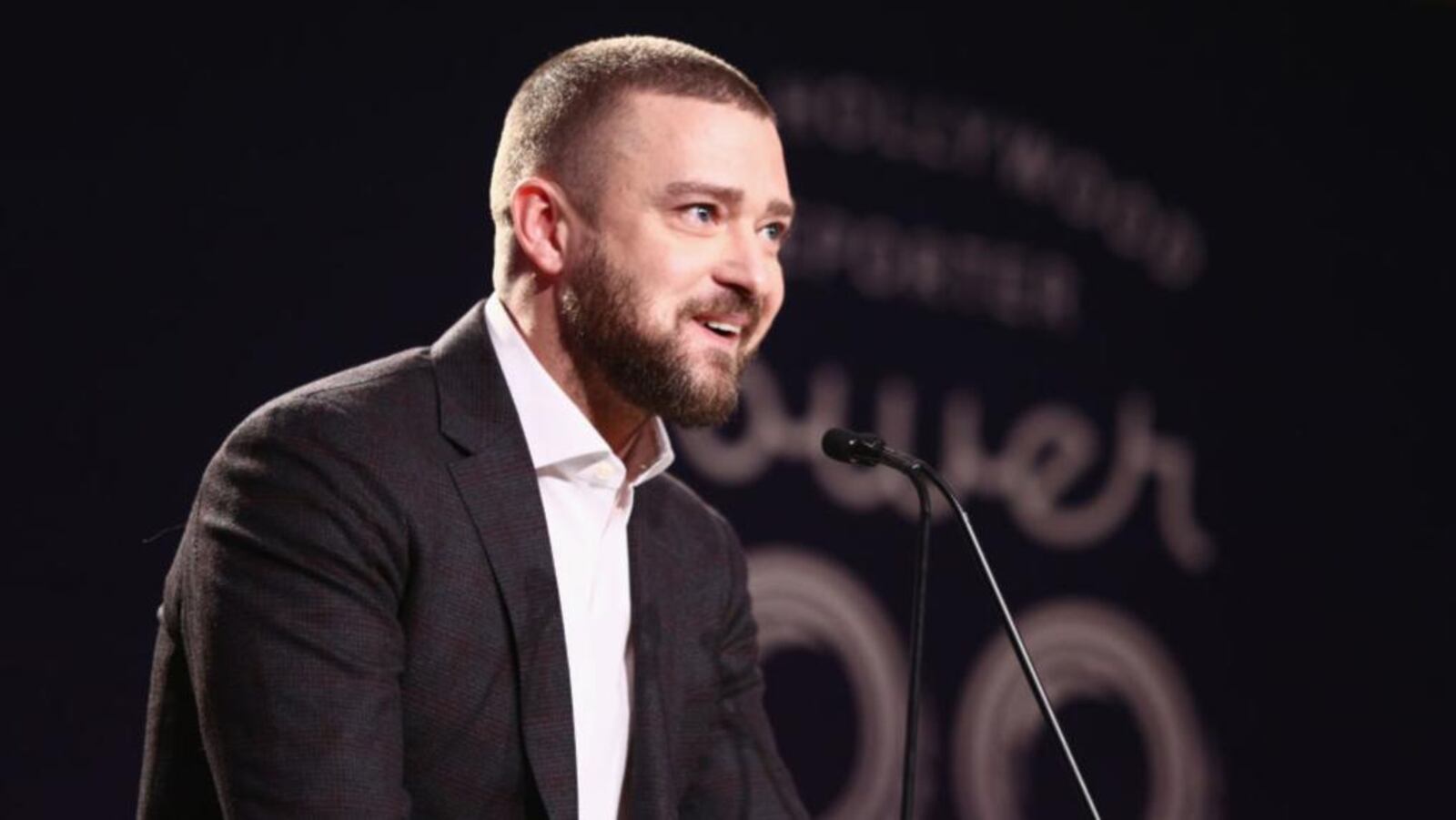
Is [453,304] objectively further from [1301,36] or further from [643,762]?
[1301,36]

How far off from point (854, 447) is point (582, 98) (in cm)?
54

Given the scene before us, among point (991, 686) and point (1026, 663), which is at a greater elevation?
point (1026, 663)

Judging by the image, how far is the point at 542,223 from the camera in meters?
2.29

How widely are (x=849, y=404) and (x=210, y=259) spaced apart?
131 centimetres

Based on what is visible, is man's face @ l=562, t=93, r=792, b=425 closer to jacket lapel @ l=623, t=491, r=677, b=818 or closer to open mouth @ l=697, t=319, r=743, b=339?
open mouth @ l=697, t=319, r=743, b=339

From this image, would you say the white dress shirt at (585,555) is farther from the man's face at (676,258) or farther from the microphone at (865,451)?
the microphone at (865,451)

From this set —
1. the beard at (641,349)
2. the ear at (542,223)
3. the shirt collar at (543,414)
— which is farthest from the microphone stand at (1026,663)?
the ear at (542,223)

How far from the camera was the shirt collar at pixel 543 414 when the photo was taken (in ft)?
7.27

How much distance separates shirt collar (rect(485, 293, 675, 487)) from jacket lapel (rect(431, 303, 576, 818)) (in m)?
0.04

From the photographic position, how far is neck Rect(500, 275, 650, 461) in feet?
7.44

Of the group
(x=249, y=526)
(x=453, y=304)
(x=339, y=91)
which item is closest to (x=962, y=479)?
(x=453, y=304)

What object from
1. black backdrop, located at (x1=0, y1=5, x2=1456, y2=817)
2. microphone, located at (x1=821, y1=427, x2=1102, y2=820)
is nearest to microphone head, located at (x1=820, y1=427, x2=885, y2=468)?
microphone, located at (x1=821, y1=427, x2=1102, y2=820)

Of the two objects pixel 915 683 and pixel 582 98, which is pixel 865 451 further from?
pixel 582 98

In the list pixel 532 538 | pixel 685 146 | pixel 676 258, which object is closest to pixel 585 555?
pixel 532 538
